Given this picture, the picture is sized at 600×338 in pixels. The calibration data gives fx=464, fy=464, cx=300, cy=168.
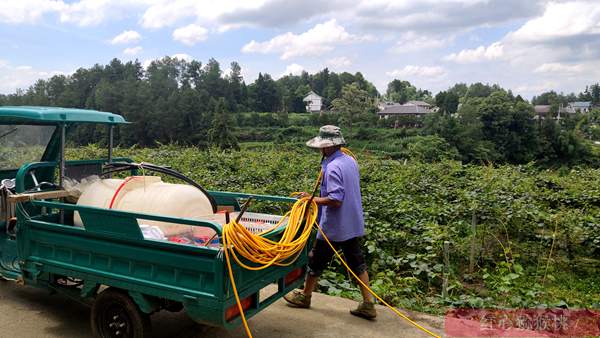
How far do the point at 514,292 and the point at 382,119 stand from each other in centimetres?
6654

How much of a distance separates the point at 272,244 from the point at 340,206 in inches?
39.8

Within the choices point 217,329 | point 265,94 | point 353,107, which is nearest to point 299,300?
point 217,329

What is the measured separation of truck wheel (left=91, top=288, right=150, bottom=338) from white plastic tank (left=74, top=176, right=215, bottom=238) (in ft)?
2.21

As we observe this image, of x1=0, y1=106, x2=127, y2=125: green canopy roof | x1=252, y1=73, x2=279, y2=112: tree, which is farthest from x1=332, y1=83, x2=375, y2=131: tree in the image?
x1=0, y1=106, x2=127, y2=125: green canopy roof

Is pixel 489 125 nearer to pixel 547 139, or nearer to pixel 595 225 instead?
pixel 547 139

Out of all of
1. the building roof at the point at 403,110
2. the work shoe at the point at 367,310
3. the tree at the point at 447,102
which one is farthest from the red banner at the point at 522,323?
the building roof at the point at 403,110

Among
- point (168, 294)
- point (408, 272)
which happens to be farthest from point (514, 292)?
point (168, 294)

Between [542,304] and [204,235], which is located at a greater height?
[204,235]

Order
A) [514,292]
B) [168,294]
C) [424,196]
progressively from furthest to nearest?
[424,196] → [514,292] → [168,294]

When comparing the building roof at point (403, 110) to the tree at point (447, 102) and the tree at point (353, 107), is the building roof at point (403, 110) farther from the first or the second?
the tree at point (353, 107)

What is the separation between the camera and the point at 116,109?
53344 mm

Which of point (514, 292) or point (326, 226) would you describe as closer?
point (326, 226)

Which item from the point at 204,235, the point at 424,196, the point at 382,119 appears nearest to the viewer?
the point at 204,235

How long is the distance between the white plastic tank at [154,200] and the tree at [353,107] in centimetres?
6194
